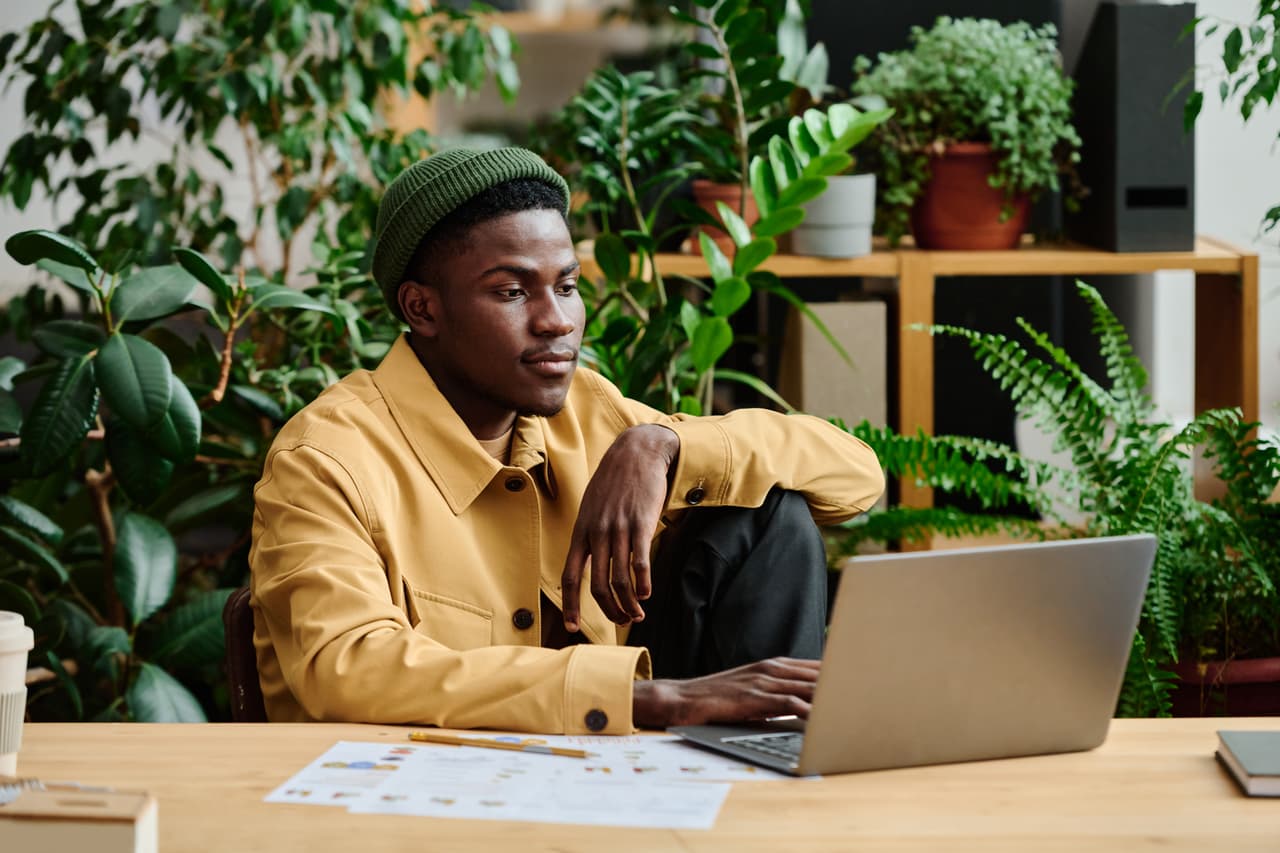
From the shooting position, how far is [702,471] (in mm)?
1654

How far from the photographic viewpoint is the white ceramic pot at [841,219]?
279cm

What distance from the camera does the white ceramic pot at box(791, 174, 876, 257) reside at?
2.79m

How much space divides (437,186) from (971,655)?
Result: 85cm

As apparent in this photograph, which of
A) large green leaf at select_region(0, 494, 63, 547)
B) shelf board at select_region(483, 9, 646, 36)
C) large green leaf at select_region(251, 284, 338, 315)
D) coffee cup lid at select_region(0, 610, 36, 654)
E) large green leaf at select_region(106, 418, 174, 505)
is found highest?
shelf board at select_region(483, 9, 646, 36)

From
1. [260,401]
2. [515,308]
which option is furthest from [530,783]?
[260,401]

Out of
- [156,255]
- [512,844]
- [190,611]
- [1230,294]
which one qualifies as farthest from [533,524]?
[1230,294]

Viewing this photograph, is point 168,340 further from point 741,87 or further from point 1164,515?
point 1164,515

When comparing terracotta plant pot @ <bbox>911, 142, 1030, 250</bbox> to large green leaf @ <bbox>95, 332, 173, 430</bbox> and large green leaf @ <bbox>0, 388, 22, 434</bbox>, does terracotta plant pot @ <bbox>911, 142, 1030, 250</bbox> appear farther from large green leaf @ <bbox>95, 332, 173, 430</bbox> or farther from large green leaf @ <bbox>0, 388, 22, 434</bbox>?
large green leaf @ <bbox>0, 388, 22, 434</bbox>

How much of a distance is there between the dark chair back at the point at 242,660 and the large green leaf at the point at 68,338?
715mm

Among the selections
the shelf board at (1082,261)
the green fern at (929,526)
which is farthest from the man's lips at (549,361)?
the shelf board at (1082,261)

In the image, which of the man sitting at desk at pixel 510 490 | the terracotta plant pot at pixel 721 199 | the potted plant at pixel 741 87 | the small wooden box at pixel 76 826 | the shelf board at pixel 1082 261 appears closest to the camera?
the small wooden box at pixel 76 826

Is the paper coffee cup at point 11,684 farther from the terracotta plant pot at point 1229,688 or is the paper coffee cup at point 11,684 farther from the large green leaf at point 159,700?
the terracotta plant pot at point 1229,688

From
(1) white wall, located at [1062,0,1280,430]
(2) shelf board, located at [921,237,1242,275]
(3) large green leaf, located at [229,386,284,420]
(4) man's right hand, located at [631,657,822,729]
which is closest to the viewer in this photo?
(4) man's right hand, located at [631,657,822,729]

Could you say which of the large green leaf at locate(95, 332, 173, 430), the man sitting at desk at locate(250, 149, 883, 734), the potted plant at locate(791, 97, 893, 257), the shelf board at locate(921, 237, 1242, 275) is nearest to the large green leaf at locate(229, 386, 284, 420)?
the large green leaf at locate(95, 332, 173, 430)
